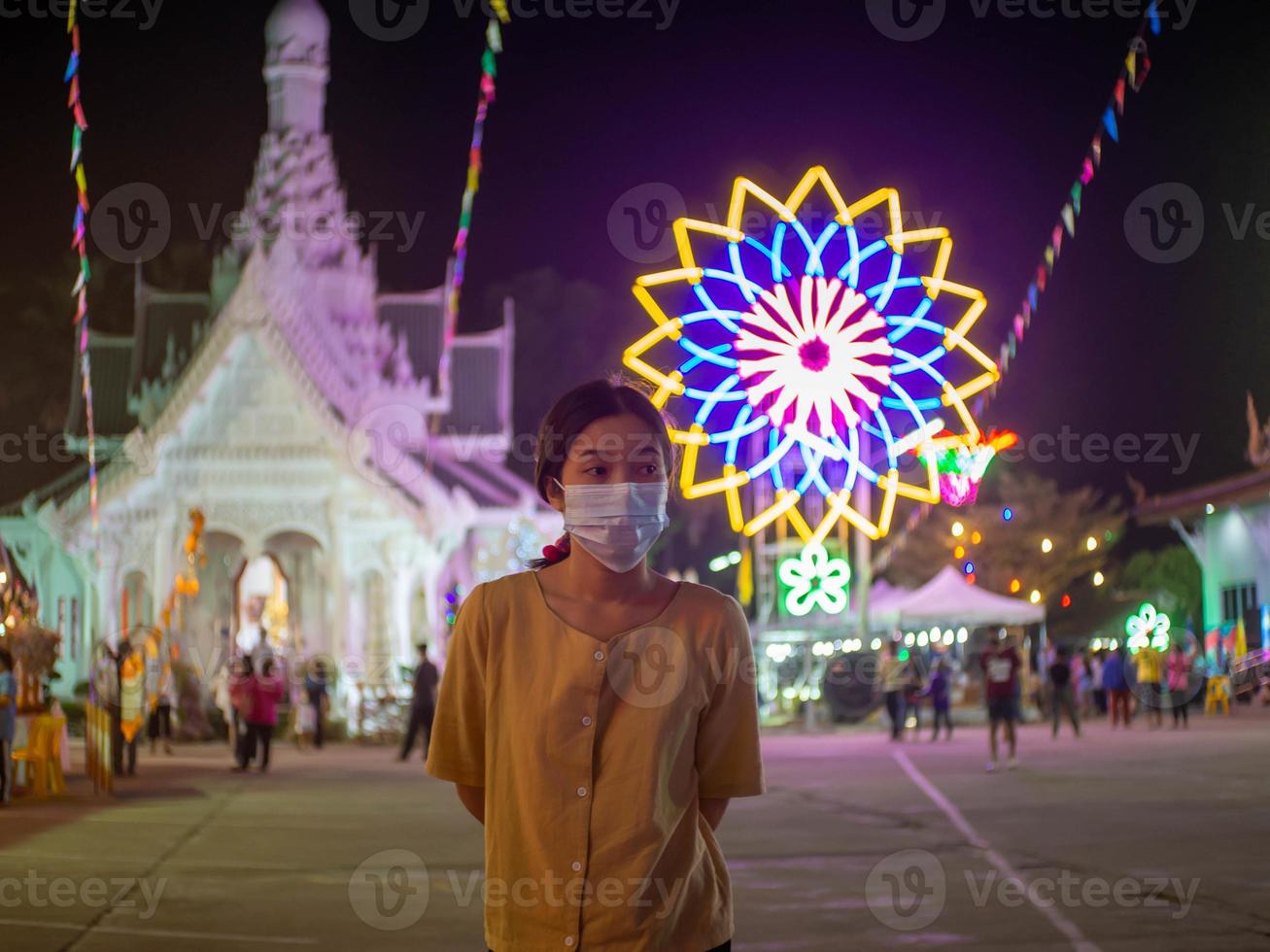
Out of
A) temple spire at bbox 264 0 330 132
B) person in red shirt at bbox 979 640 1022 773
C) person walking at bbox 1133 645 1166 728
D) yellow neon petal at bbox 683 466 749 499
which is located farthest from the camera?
temple spire at bbox 264 0 330 132

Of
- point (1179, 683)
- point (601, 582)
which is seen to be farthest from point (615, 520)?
point (1179, 683)

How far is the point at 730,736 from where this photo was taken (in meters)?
3.56

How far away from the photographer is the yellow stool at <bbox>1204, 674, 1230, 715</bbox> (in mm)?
34875

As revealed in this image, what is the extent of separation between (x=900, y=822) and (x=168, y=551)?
76.2 feet

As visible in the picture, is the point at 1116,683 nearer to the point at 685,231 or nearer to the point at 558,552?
the point at 685,231

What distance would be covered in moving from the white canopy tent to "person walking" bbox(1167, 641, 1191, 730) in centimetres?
258

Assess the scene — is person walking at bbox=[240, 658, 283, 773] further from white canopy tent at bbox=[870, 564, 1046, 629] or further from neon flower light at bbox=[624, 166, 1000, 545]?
white canopy tent at bbox=[870, 564, 1046, 629]

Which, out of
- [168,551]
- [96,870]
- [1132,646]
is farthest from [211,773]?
[1132,646]

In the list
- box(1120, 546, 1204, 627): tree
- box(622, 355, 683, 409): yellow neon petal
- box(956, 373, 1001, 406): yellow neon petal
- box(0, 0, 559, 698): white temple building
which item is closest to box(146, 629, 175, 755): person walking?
box(0, 0, 559, 698): white temple building

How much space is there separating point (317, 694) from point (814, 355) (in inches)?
411

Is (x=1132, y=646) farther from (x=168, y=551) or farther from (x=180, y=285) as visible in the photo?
(x=180, y=285)

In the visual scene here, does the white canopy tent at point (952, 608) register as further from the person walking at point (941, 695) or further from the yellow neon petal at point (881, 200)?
the yellow neon petal at point (881, 200)

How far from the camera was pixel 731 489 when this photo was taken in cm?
2267

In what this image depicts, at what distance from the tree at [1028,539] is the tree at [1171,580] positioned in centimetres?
179
